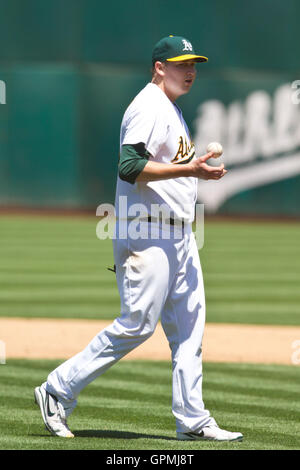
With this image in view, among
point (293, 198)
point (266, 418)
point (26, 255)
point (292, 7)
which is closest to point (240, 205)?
point (293, 198)

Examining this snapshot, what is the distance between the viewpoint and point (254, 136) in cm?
2580

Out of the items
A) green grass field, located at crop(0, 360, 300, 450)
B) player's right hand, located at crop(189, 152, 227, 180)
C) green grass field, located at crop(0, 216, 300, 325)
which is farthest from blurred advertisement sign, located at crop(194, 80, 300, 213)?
player's right hand, located at crop(189, 152, 227, 180)

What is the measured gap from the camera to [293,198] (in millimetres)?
26172

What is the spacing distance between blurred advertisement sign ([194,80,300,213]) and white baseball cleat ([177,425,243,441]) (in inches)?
797

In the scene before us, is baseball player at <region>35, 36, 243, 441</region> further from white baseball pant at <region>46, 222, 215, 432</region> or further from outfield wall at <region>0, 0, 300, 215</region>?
outfield wall at <region>0, 0, 300, 215</region>

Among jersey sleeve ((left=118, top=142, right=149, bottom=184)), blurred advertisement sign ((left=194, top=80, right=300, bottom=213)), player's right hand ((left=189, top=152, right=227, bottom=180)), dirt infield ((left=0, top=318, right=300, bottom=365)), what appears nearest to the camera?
player's right hand ((left=189, top=152, right=227, bottom=180))

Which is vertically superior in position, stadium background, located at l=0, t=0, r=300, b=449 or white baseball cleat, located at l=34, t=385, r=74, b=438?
stadium background, located at l=0, t=0, r=300, b=449

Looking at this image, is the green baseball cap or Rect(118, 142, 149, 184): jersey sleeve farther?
the green baseball cap

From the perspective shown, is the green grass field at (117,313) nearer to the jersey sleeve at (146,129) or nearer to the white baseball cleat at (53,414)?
the white baseball cleat at (53,414)

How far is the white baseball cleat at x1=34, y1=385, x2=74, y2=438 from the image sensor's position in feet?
17.9

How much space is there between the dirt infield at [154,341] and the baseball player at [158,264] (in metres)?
3.60

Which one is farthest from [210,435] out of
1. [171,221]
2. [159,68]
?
[159,68]

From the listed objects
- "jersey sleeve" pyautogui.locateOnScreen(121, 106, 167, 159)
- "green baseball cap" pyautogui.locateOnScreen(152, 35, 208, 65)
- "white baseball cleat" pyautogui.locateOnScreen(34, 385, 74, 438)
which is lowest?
"white baseball cleat" pyautogui.locateOnScreen(34, 385, 74, 438)

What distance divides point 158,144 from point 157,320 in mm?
881
